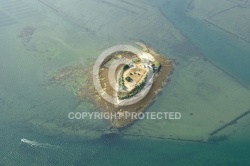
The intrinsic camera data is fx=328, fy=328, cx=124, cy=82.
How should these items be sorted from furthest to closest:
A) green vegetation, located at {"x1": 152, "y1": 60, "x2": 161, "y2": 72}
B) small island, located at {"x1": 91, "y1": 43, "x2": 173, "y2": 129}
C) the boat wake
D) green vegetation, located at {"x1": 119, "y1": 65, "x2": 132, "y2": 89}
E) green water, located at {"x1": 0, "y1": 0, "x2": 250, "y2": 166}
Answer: green vegetation, located at {"x1": 152, "y1": 60, "x2": 161, "y2": 72} < green vegetation, located at {"x1": 119, "y1": 65, "x2": 132, "y2": 89} < small island, located at {"x1": 91, "y1": 43, "x2": 173, "y2": 129} < the boat wake < green water, located at {"x1": 0, "y1": 0, "x2": 250, "y2": 166}

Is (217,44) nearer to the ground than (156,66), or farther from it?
farther from it

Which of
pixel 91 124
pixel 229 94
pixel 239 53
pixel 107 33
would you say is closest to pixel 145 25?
pixel 107 33

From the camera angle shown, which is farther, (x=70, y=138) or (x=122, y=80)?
(x=122, y=80)

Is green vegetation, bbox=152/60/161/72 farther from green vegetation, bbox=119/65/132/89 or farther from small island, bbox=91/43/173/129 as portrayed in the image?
green vegetation, bbox=119/65/132/89

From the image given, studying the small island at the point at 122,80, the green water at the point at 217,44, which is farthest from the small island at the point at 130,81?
the green water at the point at 217,44

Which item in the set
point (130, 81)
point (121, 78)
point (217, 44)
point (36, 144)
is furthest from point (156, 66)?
point (36, 144)

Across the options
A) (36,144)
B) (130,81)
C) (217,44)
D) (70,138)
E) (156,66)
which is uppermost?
(217,44)

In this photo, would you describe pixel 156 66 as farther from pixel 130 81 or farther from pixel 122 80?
pixel 122 80

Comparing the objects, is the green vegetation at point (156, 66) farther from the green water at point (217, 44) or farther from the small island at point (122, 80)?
the green water at point (217, 44)

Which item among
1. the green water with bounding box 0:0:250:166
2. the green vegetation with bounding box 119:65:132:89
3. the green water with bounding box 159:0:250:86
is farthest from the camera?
the green water with bounding box 159:0:250:86

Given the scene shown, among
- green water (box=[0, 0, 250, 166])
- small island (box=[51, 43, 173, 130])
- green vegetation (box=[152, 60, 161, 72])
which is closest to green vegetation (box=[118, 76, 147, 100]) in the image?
small island (box=[51, 43, 173, 130])
